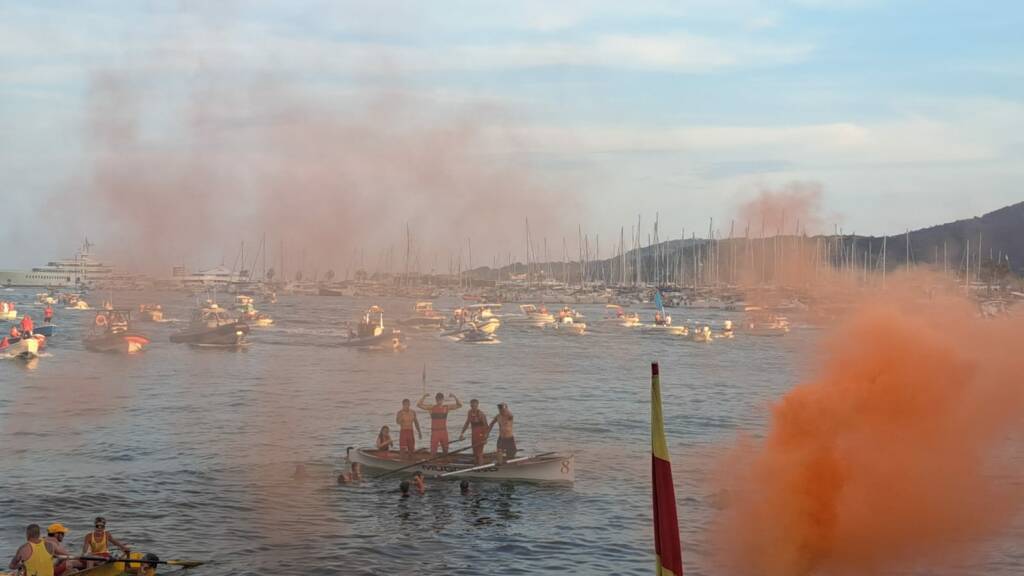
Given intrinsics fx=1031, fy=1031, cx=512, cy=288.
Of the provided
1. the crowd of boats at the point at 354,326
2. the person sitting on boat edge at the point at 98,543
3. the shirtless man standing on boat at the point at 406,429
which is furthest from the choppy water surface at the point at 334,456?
the crowd of boats at the point at 354,326

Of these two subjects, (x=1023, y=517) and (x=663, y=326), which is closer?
(x=1023, y=517)

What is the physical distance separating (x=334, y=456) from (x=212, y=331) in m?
63.3

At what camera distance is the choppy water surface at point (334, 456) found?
26.7 m

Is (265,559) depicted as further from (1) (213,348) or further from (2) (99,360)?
(1) (213,348)

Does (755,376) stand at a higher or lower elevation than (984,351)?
lower

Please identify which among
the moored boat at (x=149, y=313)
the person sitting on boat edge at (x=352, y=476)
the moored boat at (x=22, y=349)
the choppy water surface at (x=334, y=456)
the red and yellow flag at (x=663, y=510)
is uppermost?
the red and yellow flag at (x=663, y=510)

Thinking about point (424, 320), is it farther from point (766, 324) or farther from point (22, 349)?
point (22, 349)

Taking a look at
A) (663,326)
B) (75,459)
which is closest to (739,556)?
(75,459)

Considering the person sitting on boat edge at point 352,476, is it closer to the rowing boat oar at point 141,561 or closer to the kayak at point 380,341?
the rowing boat oar at point 141,561

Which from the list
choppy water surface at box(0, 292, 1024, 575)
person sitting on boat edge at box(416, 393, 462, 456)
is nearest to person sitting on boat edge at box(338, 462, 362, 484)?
choppy water surface at box(0, 292, 1024, 575)

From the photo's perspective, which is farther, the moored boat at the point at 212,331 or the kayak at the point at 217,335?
the moored boat at the point at 212,331

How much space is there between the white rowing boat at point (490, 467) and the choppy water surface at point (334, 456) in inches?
16.4

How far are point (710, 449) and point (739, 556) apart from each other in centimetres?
1909

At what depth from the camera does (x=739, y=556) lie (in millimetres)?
25234
